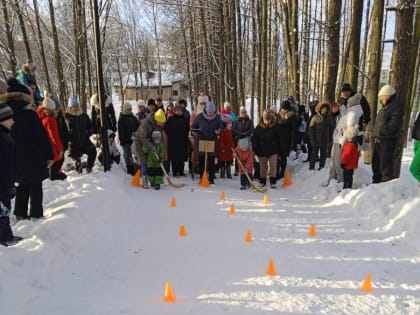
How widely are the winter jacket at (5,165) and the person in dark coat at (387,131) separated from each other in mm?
6447

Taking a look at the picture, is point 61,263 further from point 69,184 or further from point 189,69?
point 189,69

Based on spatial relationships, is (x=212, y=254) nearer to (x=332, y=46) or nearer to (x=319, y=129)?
(x=319, y=129)

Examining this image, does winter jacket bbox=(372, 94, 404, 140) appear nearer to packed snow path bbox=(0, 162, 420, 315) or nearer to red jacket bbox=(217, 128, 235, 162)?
packed snow path bbox=(0, 162, 420, 315)

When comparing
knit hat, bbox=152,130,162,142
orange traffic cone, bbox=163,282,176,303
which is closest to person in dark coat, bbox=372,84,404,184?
knit hat, bbox=152,130,162,142

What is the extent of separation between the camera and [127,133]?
9.73m

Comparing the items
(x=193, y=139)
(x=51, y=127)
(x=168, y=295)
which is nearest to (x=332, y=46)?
(x=193, y=139)

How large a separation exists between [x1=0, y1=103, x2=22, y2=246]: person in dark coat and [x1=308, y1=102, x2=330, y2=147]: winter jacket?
7.13 metres

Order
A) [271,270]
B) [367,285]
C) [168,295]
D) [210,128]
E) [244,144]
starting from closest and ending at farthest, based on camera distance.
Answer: [168,295] → [367,285] → [271,270] → [244,144] → [210,128]

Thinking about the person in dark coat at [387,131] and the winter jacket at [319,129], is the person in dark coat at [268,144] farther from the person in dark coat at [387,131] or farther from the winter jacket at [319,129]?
the person in dark coat at [387,131]

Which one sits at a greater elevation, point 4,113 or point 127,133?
point 4,113

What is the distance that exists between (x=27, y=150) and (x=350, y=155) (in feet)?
19.4

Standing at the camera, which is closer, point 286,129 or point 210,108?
point 210,108

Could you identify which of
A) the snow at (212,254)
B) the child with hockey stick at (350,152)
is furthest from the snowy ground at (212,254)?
the child with hockey stick at (350,152)

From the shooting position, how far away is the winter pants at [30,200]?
5.74 metres
